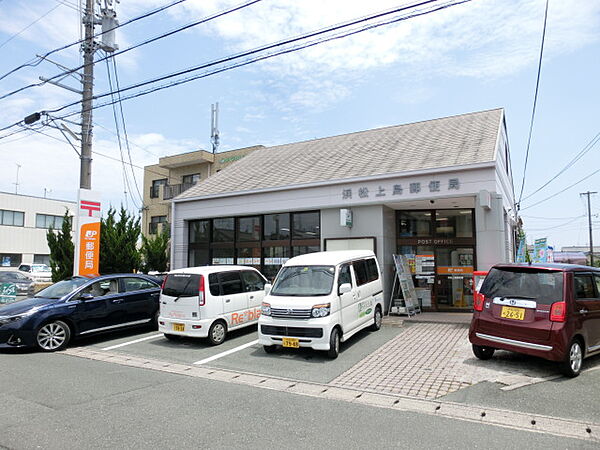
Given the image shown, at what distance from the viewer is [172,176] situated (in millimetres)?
31766

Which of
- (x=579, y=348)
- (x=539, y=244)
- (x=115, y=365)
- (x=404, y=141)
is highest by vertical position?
(x=404, y=141)

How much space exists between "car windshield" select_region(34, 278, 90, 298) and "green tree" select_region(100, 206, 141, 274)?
22.1 feet

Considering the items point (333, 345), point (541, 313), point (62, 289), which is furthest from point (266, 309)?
point (62, 289)

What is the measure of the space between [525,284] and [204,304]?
236 inches

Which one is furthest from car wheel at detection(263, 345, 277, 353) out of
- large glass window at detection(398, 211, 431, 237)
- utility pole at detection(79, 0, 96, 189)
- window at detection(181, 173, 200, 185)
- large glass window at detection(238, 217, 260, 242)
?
window at detection(181, 173, 200, 185)

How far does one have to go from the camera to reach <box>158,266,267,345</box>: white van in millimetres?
8664

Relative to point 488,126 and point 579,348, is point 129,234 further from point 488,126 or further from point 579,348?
point 579,348

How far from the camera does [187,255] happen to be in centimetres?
1638

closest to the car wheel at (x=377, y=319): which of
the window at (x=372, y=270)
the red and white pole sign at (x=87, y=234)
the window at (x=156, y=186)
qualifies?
the window at (x=372, y=270)

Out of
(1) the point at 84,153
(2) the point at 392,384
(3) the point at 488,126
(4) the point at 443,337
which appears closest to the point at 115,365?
(2) the point at 392,384

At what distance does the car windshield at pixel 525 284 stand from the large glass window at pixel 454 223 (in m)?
5.42

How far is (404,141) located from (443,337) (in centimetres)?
770

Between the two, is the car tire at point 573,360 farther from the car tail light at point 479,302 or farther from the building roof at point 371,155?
the building roof at point 371,155

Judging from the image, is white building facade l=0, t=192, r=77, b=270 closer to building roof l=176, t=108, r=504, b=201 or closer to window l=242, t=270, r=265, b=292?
building roof l=176, t=108, r=504, b=201
